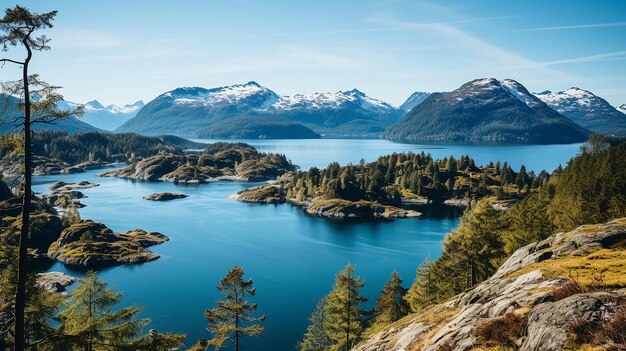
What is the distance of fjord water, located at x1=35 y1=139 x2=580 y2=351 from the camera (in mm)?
79625

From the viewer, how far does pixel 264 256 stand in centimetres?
11975

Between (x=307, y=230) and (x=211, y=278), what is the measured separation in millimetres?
59466

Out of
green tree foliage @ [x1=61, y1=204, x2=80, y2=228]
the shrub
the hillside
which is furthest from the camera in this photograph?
green tree foliage @ [x1=61, y1=204, x2=80, y2=228]

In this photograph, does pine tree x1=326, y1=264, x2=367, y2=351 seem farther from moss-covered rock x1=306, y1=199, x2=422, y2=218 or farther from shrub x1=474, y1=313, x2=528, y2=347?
moss-covered rock x1=306, y1=199, x2=422, y2=218

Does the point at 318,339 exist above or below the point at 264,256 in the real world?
above

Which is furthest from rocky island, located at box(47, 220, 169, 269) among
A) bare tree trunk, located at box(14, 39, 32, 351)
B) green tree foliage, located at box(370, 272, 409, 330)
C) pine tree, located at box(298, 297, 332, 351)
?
bare tree trunk, located at box(14, 39, 32, 351)

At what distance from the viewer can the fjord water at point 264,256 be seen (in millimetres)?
79625

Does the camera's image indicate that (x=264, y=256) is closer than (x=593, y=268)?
No

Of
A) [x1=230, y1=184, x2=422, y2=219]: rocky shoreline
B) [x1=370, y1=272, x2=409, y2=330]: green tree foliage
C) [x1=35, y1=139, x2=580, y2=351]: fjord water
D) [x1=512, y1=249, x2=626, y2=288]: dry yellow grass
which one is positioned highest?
[x1=512, y1=249, x2=626, y2=288]: dry yellow grass

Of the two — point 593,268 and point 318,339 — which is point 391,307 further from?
point 593,268

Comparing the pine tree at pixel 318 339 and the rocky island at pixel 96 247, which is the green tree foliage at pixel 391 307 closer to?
the pine tree at pixel 318 339

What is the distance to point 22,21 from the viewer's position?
1694cm

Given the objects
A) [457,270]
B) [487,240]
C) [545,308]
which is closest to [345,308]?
[457,270]

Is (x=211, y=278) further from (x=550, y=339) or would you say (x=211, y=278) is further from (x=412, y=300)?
(x=550, y=339)
